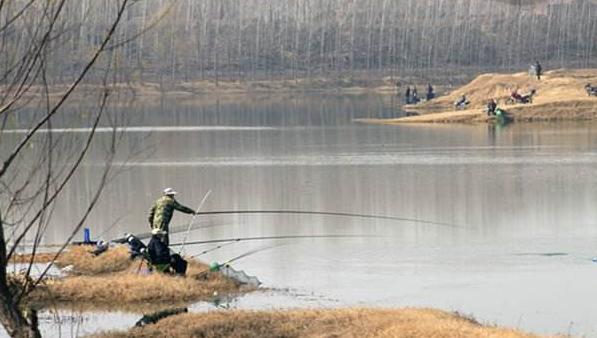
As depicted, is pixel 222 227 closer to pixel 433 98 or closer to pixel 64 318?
pixel 64 318

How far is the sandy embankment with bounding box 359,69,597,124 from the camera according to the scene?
6881 cm

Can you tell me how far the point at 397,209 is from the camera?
32.2 metres

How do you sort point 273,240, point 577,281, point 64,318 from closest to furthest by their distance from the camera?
point 64,318
point 577,281
point 273,240

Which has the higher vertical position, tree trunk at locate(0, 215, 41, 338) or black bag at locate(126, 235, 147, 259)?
tree trunk at locate(0, 215, 41, 338)

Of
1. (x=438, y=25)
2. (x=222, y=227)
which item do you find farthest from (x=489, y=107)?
(x=438, y=25)

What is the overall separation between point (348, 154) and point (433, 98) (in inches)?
1607

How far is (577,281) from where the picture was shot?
21578mm

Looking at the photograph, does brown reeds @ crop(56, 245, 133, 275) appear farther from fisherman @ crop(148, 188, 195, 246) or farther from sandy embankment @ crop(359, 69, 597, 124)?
sandy embankment @ crop(359, 69, 597, 124)

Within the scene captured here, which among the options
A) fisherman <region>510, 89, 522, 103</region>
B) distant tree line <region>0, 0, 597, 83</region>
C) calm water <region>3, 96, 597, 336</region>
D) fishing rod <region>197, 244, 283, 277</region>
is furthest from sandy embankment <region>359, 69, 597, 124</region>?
distant tree line <region>0, 0, 597, 83</region>

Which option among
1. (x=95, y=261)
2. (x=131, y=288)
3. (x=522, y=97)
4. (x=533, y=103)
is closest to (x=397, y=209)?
(x=95, y=261)

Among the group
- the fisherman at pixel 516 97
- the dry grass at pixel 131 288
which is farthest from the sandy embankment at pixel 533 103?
the dry grass at pixel 131 288

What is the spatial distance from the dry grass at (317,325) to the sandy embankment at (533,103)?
52.0 metres

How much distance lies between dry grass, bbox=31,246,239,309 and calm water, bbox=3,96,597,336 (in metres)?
0.64

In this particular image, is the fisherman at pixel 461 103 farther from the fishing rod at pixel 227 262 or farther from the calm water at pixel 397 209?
the fishing rod at pixel 227 262
